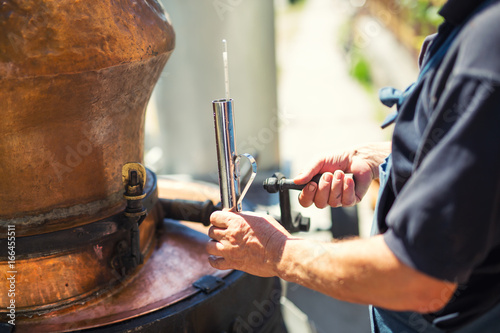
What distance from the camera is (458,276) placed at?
786 millimetres

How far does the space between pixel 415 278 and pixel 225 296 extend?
0.64 metres

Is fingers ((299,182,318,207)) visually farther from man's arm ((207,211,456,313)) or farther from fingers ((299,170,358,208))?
man's arm ((207,211,456,313))

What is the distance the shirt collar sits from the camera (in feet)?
2.74

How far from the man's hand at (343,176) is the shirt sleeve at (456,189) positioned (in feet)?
1.52

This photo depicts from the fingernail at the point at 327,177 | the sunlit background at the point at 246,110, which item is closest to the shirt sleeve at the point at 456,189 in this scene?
the fingernail at the point at 327,177

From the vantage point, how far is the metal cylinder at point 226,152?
1.13 metres

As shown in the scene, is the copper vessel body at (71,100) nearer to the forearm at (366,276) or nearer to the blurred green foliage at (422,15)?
the forearm at (366,276)

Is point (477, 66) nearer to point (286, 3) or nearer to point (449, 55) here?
point (449, 55)

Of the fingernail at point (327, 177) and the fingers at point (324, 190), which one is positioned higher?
the fingernail at point (327, 177)

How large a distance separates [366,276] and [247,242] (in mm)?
320

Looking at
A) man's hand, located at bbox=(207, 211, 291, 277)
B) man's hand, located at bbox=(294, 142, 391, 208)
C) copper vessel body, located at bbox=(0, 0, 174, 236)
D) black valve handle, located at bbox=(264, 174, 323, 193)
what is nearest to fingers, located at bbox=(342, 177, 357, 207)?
man's hand, located at bbox=(294, 142, 391, 208)

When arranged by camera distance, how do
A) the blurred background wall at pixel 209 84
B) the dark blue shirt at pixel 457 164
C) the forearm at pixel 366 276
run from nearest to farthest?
the dark blue shirt at pixel 457 164 → the forearm at pixel 366 276 → the blurred background wall at pixel 209 84

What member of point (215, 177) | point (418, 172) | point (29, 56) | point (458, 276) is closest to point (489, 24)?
point (418, 172)

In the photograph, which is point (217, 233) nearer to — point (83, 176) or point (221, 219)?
point (221, 219)
